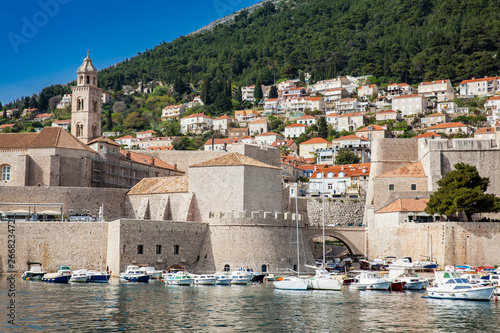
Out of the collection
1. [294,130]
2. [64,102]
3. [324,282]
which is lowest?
[324,282]

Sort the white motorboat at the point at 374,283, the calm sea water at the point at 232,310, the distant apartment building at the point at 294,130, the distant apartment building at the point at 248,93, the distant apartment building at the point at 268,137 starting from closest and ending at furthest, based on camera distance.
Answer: the calm sea water at the point at 232,310 < the white motorboat at the point at 374,283 < the distant apartment building at the point at 268,137 < the distant apartment building at the point at 294,130 < the distant apartment building at the point at 248,93

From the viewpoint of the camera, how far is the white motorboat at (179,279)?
37781 mm

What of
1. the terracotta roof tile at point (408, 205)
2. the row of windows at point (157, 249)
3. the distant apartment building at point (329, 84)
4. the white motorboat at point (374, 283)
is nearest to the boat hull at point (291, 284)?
the white motorboat at point (374, 283)

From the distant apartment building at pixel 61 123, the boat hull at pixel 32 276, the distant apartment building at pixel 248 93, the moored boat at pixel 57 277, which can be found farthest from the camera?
the distant apartment building at pixel 248 93

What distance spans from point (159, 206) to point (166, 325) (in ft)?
76.1

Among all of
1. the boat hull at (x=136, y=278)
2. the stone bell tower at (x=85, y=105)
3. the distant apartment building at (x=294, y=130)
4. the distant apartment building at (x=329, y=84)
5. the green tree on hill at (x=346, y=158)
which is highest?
the distant apartment building at (x=329, y=84)

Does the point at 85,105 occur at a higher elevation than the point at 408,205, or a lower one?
higher

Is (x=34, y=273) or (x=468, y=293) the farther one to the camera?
(x=34, y=273)

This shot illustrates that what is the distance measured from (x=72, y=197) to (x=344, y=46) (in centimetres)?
11611

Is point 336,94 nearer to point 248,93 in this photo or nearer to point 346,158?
point 248,93

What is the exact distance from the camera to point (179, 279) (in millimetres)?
37875

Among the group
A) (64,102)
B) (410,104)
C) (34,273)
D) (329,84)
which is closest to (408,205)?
(34,273)

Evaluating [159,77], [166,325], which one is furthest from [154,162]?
[159,77]

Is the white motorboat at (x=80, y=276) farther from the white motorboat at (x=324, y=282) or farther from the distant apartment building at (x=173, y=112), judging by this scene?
the distant apartment building at (x=173, y=112)
